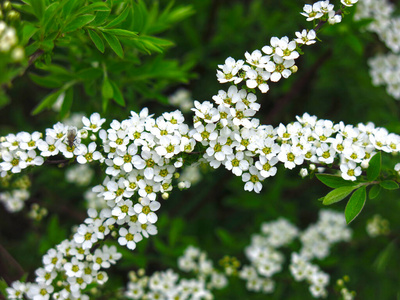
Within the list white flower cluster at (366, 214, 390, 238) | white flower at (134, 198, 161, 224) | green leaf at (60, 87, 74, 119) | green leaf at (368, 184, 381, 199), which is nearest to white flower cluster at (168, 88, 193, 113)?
green leaf at (60, 87, 74, 119)

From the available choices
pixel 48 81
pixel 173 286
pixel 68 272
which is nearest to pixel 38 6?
pixel 48 81

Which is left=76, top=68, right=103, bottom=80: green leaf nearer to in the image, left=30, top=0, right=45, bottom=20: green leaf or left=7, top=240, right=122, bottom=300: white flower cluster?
left=30, top=0, right=45, bottom=20: green leaf

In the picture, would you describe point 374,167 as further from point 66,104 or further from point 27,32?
point 66,104

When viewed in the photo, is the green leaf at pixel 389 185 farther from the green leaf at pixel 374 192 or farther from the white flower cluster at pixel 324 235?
the white flower cluster at pixel 324 235

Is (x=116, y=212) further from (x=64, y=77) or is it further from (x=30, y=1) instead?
(x=64, y=77)

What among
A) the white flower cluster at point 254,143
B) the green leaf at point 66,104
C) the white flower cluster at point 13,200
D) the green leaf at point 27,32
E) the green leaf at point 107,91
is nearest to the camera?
the green leaf at point 27,32

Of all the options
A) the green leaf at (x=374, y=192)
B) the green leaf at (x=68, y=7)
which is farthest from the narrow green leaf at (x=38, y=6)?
the green leaf at (x=374, y=192)
